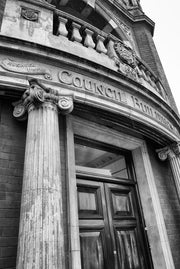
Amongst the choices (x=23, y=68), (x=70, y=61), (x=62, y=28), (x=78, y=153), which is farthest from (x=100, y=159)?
(x=62, y=28)

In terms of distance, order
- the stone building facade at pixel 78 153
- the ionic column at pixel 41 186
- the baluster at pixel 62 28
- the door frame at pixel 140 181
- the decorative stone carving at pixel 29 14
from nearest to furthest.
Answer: the ionic column at pixel 41 186 < the stone building facade at pixel 78 153 < the door frame at pixel 140 181 < the decorative stone carving at pixel 29 14 < the baluster at pixel 62 28

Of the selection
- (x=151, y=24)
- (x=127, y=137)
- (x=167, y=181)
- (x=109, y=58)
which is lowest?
(x=167, y=181)

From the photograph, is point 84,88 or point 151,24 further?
point 151,24

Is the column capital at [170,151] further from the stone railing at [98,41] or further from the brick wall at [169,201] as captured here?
the stone railing at [98,41]

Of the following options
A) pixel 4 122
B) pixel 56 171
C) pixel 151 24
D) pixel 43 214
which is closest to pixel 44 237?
pixel 43 214

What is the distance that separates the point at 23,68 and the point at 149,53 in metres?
5.91

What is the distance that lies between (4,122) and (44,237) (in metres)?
1.69

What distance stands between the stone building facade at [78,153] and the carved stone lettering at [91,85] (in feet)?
0.07

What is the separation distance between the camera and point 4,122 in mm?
2840

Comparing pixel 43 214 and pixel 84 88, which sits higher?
pixel 84 88

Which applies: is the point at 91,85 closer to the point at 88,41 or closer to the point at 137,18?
the point at 88,41

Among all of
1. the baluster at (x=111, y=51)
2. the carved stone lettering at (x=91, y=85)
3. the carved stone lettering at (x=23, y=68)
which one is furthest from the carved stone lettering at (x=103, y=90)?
the baluster at (x=111, y=51)

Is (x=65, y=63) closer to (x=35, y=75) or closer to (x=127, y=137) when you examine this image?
(x=35, y=75)

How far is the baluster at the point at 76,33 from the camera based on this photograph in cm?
364
